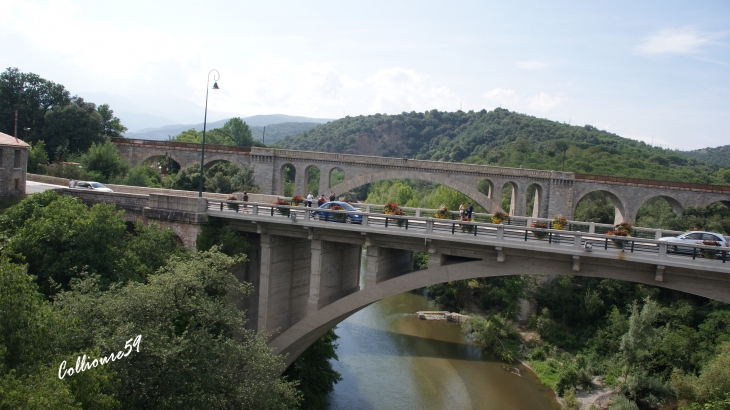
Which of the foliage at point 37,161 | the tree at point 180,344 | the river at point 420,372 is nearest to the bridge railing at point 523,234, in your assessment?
the tree at point 180,344

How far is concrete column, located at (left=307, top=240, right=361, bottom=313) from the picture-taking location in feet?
67.5

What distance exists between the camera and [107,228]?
19547mm

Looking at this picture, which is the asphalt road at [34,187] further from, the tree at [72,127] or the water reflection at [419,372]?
the water reflection at [419,372]

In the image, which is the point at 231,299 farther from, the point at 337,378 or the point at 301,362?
the point at 337,378

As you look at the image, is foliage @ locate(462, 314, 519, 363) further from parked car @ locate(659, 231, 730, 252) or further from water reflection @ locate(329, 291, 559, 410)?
parked car @ locate(659, 231, 730, 252)

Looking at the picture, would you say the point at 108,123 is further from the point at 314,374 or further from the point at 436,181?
the point at 314,374

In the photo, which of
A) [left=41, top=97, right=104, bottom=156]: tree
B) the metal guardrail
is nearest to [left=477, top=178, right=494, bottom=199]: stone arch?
the metal guardrail

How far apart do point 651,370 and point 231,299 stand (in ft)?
65.2

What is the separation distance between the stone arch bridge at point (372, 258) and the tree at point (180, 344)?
391 cm

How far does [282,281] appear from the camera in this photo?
22.1m

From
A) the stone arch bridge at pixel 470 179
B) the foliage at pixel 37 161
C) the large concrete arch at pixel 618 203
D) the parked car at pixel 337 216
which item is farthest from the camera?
the large concrete arch at pixel 618 203

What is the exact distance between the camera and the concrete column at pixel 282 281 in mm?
21344

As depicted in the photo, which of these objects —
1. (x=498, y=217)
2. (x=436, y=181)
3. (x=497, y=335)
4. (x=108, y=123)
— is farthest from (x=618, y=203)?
(x=108, y=123)

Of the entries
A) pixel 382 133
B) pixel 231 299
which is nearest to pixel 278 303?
pixel 231 299
